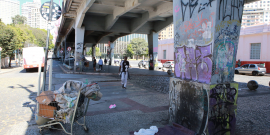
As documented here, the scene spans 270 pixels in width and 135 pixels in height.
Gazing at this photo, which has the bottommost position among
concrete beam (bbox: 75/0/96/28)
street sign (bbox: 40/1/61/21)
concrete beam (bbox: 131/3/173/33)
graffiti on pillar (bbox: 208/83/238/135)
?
graffiti on pillar (bbox: 208/83/238/135)

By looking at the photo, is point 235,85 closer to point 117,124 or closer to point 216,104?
point 216,104

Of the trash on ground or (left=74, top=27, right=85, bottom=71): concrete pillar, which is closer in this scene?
the trash on ground

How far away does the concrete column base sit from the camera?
3760 millimetres

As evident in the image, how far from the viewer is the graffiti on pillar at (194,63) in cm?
386

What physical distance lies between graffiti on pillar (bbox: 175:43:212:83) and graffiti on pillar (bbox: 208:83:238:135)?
0.34 metres

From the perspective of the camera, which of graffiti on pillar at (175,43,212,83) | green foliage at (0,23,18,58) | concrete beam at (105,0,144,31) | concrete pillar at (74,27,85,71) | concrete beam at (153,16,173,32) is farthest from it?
green foliage at (0,23,18,58)

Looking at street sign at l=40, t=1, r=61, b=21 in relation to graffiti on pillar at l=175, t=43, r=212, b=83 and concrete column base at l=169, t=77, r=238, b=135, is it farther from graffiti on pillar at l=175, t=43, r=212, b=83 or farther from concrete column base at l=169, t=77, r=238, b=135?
concrete column base at l=169, t=77, r=238, b=135

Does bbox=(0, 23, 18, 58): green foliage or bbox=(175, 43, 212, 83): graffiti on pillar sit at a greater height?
bbox=(0, 23, 18, 58): green foliage

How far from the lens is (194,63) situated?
418 cm

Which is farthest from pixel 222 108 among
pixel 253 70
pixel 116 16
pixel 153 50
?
pixel 153 50

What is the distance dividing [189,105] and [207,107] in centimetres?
47

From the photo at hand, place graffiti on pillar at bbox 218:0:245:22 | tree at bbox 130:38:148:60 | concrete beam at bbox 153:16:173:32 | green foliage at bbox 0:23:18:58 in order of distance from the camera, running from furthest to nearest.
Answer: tree at bbox 130:38:148:60 → green foliage at bbox 0:23:18:58 → concrete beam at bbox 153:16:173:32 → graffiti on pillar at bbox 218:0:245:22

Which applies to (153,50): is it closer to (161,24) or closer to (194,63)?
(161,24)

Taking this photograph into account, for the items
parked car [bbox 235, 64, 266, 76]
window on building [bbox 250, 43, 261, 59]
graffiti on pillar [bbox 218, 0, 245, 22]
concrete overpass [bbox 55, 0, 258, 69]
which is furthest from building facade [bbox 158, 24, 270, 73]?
graffiti on pillar [bbox 218, 0, 245, 22]
